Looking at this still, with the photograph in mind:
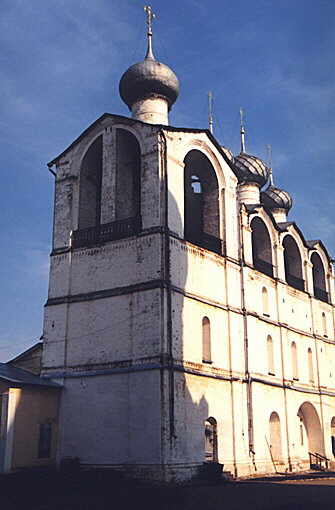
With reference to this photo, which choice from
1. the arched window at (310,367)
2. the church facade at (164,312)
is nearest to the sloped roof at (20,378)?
the church facade at (164,312)

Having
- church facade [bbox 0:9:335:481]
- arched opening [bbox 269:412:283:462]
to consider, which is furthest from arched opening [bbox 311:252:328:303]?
arched opening [bbox 269:412:283:462]

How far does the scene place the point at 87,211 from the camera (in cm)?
2358

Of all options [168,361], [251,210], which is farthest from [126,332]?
[251,210]

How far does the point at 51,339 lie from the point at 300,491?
9.36 meters

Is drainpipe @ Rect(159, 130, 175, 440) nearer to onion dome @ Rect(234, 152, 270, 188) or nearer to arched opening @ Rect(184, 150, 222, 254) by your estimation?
arched opening @ Rect(184, 150, 222, 254)

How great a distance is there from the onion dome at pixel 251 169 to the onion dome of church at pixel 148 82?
22.7ft

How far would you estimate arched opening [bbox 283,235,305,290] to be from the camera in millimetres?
29812

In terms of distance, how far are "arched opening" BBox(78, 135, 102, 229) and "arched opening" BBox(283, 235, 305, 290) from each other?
9.87m

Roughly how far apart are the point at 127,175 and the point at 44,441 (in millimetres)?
9592

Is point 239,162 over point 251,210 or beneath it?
over

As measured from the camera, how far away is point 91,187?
24.1 metres

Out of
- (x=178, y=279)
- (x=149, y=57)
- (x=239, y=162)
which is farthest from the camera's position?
(x=239, y=162)

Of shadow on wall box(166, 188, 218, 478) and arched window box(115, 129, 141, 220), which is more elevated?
arched window box(115, 129, 141, 220)

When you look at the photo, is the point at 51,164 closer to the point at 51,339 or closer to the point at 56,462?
the point at 51,339
